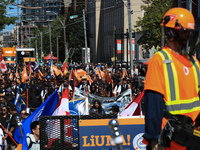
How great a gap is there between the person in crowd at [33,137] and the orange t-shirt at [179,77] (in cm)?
367

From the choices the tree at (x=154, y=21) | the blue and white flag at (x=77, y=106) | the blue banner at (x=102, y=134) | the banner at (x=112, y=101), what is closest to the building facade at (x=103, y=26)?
the tree at (x=154, y=21)

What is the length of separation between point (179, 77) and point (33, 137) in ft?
12.9

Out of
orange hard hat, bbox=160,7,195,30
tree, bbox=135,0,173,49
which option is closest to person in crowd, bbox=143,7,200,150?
orange hard hat, bbox=160,7,195,30

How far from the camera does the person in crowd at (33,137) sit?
6.56 meters

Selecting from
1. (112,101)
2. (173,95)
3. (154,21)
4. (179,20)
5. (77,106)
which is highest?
(154,21)

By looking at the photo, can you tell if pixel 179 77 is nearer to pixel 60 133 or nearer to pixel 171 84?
pixel 171 84

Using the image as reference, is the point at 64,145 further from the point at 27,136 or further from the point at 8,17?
the point at 8,17

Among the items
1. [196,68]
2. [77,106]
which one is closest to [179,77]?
[196,68]

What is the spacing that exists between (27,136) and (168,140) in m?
4.05

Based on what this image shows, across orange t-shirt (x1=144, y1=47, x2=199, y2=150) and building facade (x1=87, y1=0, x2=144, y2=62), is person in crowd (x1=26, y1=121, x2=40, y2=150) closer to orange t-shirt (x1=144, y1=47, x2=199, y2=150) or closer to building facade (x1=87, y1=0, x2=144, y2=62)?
orange t-shirt (x1=144, y1=47, x2=199, y2=150)

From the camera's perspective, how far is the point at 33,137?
674cm

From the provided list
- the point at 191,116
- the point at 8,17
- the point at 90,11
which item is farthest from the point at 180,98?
the point at 90,11

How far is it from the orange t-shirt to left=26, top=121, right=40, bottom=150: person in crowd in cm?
367

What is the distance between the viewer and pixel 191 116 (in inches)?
130
